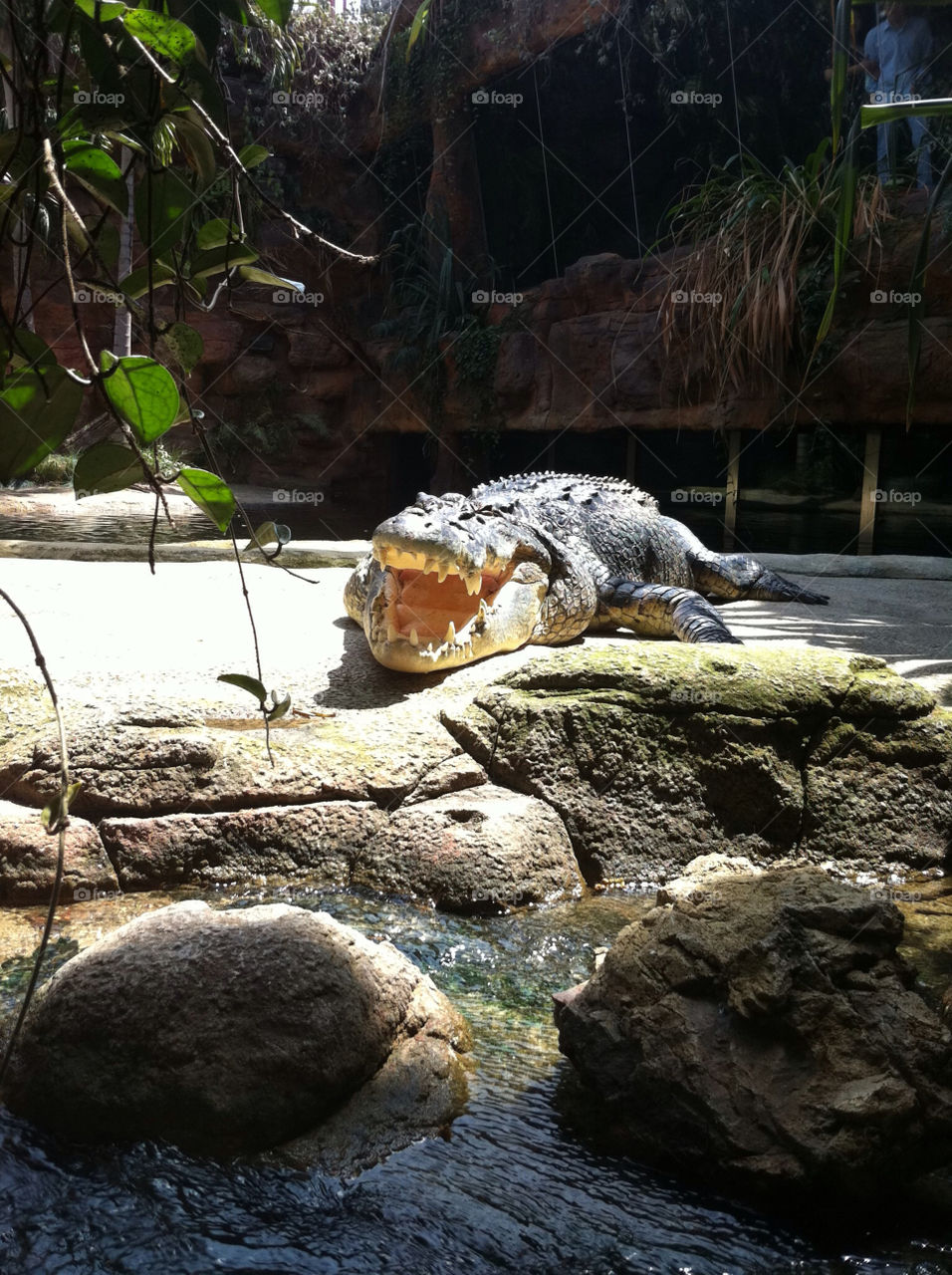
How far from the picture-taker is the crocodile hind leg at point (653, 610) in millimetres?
4352

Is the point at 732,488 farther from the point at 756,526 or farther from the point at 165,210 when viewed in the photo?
the point at 165,210

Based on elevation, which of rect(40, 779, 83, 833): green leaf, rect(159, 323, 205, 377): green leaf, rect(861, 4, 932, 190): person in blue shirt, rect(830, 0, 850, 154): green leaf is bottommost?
rect(40, 779, 83, 833): green leaf

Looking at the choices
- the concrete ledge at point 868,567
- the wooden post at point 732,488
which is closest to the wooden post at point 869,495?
the wooden post at point 732,488

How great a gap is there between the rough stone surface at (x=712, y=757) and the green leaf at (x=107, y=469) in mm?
2227

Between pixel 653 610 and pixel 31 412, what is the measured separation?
→ 158 inches

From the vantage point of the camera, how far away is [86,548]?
5.39 m

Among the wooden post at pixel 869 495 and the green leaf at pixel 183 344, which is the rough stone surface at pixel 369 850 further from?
the wooden post at pixel 869 495

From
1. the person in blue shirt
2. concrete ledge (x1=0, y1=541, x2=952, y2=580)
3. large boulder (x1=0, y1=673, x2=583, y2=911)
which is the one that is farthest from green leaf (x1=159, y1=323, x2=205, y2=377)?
the person in blue shirt

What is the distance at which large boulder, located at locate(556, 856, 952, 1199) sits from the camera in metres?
1.59

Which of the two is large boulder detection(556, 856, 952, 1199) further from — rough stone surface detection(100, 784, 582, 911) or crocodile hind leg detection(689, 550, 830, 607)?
crocodile hind leg detection(689, 550, 830, 607)

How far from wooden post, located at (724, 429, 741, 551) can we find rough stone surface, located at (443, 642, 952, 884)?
7430 millimetres

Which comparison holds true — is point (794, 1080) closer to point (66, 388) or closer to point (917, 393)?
point (66, 388)

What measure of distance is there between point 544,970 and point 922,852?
52.0 inches

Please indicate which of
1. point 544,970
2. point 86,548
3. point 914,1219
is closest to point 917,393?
point 86,548
